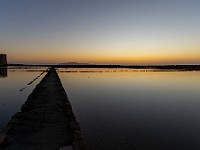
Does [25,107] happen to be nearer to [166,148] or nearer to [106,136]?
[106,136]

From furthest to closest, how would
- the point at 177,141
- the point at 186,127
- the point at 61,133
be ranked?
the point at 186,127 < the point at 177,141 < the point at 61,133

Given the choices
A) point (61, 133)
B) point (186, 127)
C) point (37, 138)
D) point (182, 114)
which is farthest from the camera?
point (182, 114)

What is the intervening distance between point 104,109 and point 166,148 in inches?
284

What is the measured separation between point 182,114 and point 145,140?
586 cm

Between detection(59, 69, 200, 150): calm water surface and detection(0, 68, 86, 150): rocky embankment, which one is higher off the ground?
detection(0, 68, 86, 150): rocky embankment

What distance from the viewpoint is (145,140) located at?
9727mm

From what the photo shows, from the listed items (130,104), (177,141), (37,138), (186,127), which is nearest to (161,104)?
(130,104)

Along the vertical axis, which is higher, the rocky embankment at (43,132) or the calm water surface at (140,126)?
the rocky embankment at (43,132)

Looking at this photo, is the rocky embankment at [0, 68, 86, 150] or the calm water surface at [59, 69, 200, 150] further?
the calm water surface at [59, 69, 200, 150]

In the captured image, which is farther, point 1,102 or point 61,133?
point 1,102

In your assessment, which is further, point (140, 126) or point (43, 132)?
point (140, 126)

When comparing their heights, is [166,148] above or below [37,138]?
below

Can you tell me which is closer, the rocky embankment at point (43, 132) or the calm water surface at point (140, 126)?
the rocky embankment at point (43, 132)

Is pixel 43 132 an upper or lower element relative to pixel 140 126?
upper
